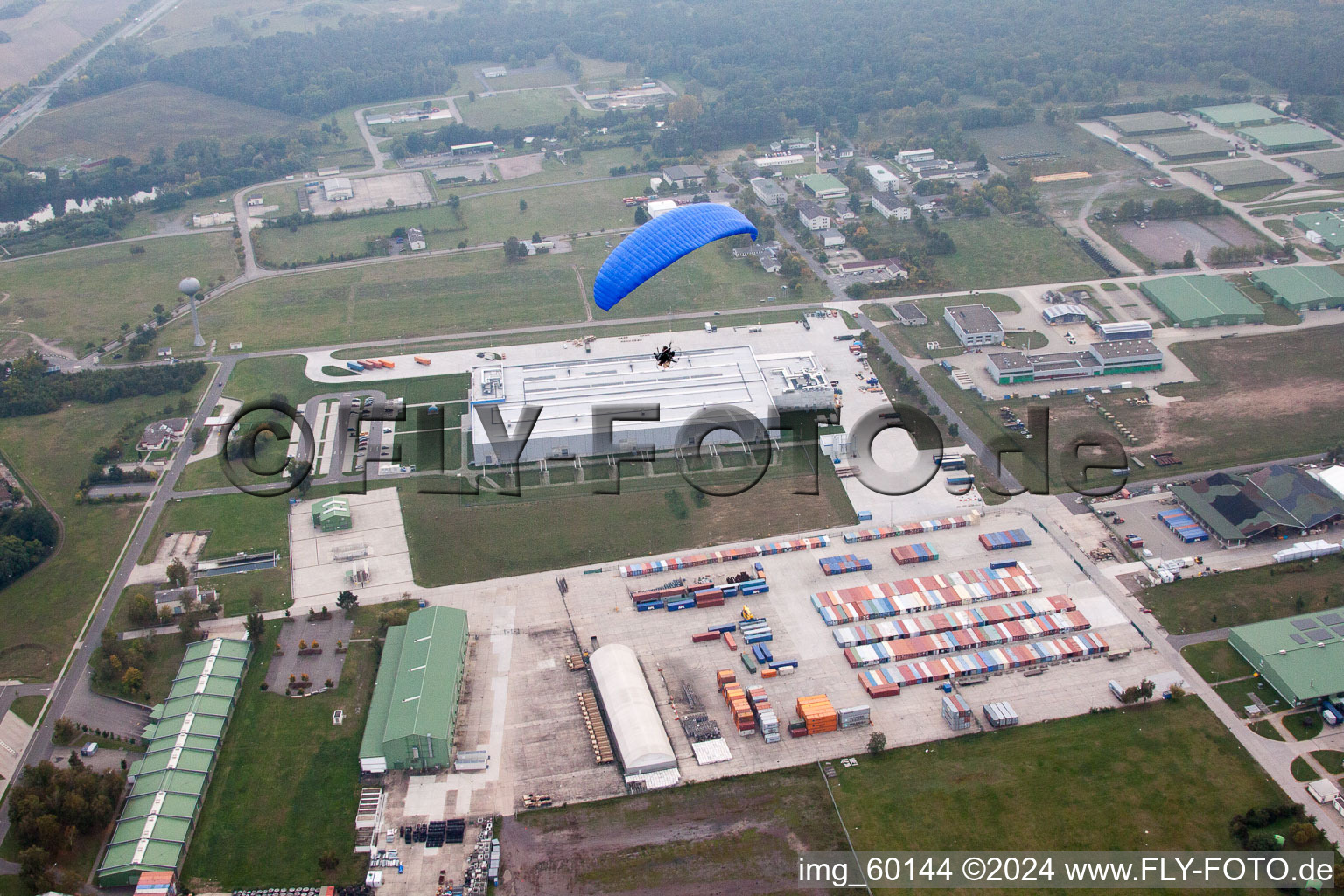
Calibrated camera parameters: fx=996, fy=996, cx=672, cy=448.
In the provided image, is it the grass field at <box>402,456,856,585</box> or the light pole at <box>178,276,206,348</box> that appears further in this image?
the light pole at <box>178,276,206,348</box>

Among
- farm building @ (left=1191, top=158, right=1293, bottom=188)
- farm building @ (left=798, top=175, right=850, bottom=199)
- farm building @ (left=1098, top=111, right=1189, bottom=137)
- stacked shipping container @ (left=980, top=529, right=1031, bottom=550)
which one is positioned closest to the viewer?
stacked shipping container @ (left=980, top=529, right=1031, bottom=550)

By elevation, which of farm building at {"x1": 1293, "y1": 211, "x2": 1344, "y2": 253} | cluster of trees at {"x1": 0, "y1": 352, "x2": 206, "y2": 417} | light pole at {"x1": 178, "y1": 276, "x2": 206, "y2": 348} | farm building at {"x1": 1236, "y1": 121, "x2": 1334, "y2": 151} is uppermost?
farm building at {"x1": 1236, "y1": 121, "x2": 1334, "y2": 151}

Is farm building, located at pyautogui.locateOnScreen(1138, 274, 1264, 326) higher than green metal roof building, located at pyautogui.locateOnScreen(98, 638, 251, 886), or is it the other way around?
farm building, located at pyautogui.locateOnScreen(1138, 274, 1264, 326)

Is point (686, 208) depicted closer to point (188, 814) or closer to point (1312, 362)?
point (188, 814)

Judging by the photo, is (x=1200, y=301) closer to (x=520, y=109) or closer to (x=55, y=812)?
(x=55, y=812)

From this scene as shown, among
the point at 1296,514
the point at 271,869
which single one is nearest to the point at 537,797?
the point at 271,869

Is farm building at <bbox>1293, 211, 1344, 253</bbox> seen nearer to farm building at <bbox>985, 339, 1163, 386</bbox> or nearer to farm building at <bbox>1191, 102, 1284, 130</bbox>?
farm building at <bbox>1191, 102, 1284, 130</bbox>

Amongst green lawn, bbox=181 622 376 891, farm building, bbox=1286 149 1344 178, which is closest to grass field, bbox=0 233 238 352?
green lawn, bbox=181 622 376 891

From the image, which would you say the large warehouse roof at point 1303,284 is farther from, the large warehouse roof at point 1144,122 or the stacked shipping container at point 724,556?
the stacked shipping container at point 724,556
